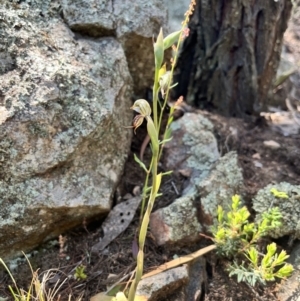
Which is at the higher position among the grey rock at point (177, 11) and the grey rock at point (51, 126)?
the grey rock at point (177, 11)

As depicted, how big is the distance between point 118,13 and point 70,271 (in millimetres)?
1163

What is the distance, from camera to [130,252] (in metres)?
1.74

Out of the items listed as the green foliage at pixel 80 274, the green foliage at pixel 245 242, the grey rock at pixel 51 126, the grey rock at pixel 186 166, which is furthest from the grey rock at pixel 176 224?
the green foliage at pixel 80 274

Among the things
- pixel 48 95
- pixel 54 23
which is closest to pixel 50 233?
pixel 48 95

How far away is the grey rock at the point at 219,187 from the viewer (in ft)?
5.95

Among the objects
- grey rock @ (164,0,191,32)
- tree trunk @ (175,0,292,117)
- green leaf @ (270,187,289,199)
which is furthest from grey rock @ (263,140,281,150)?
grey rock @ (164,0,191,32)

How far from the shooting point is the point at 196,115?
2279 millimetres

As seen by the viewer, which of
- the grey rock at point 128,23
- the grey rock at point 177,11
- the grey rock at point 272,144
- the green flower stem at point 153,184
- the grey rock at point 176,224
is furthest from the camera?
the grey rock at point 177,11

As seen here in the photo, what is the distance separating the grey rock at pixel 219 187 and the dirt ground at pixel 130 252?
0.08m

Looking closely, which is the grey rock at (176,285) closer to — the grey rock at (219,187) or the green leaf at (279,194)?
the grey rock at (219,187)

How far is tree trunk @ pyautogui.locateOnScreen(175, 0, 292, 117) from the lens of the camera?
90.9 inches

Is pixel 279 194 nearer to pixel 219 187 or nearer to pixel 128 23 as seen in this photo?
pixel 219 187

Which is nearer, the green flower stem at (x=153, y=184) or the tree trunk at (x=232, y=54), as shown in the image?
the green flower stem at (x=153, y=184)

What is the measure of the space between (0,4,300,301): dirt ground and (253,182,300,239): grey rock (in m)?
0.09
